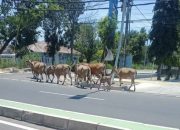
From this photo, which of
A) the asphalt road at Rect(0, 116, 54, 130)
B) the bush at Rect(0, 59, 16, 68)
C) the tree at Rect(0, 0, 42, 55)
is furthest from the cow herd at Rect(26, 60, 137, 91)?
the tree at Rect(0, 0, 42, 55)

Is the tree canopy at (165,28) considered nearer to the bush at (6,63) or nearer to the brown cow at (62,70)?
the bush at (6,63)

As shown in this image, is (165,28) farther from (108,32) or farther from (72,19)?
(72,19)

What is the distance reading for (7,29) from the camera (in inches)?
2304

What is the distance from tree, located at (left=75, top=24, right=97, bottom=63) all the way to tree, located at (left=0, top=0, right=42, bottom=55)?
25.4 feet

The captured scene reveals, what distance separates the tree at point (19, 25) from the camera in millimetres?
56188

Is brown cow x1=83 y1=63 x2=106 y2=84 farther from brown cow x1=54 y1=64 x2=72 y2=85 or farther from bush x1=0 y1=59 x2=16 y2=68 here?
bush x1=0 y1=59 x2=16 y2=68

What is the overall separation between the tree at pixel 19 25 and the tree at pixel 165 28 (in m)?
18.3

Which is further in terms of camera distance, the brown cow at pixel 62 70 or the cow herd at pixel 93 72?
the brown cow at pixel 62 70

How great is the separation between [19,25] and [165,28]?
69.7ft

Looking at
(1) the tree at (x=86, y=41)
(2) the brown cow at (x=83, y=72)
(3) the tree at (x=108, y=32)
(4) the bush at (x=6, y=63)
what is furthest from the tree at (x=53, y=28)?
(2) the brown cow at (x=83, y=72)

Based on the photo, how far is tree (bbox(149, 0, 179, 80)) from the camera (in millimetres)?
44344

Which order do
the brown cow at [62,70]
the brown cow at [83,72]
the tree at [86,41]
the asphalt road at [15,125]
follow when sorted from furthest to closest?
the tree at [86,41], the brown cow at [62,70], the brown cow at [83,72], the asphalt road at [15,125]

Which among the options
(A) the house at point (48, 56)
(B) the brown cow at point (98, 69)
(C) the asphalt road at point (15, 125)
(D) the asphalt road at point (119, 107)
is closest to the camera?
(C) the asphalt road at point (15, 125)

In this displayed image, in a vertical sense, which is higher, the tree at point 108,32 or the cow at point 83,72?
the tree at point 108,32
